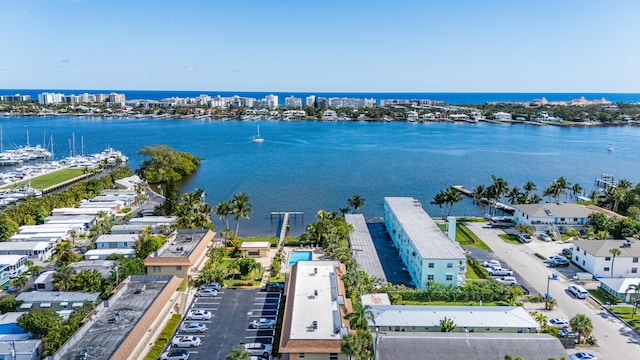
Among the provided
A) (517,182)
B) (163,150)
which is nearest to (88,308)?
(163,150)

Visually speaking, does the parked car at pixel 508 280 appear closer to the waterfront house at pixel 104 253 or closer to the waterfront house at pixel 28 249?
the waterfront house at pixel 104 253

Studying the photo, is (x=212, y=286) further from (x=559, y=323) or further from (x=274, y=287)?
(x=559, y=323)

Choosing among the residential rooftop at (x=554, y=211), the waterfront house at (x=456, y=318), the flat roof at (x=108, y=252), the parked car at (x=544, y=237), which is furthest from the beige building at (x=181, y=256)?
the residential rooftop at (x=554, y=211)

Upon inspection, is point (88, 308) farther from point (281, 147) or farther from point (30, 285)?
point (281, 147)

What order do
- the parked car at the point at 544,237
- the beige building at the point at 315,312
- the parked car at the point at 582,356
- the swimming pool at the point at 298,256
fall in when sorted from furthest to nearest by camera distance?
the parked car at the point at 544,237, the swimming pool at the point at 298,256, the parked car at the point at 582,356, the beige building at the point at 315,312

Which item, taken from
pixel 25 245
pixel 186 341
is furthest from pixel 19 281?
pixel 186 341
